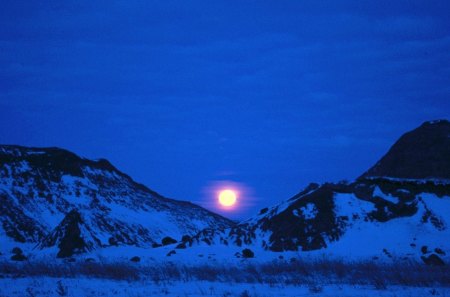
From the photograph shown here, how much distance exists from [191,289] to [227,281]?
9.37 feet

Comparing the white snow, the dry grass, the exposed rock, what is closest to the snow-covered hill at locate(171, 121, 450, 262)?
the white snow

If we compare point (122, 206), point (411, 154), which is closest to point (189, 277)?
point (411, 154)

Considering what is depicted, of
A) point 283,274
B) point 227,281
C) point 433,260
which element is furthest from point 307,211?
point 227,281

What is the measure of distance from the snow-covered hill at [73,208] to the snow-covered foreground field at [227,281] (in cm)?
1663

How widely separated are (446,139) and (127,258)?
86.1 ft

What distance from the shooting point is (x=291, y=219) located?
133 feet

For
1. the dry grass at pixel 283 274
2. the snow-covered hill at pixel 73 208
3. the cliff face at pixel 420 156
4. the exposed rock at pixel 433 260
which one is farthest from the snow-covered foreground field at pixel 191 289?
the cliff face at pixel 420 156

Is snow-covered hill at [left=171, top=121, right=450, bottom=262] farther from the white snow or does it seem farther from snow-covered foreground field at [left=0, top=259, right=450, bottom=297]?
snow-covered foreground field at [left=0, top=259, right=450, bottom=297]

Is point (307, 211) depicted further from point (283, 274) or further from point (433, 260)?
point (283, 274)

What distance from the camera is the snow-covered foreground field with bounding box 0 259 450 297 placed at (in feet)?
59.7

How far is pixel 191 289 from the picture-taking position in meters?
19.4

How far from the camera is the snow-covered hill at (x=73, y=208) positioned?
44.6 m

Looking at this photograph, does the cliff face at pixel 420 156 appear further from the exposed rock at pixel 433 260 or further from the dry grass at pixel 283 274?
the dry grass at pixel 283 274

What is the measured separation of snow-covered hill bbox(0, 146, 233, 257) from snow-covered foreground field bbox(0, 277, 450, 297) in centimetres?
2016
